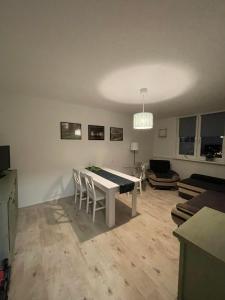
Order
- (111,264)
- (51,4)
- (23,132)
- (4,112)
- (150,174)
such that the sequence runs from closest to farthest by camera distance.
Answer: (51,4)
(111,264)
(4,112)
(23,132)
(150,174)

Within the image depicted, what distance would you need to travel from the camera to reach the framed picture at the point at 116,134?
168 inches

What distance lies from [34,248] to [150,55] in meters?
2.85

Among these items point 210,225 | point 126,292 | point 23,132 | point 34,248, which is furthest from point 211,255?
point 23,132

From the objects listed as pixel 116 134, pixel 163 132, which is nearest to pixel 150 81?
pixel 116 134

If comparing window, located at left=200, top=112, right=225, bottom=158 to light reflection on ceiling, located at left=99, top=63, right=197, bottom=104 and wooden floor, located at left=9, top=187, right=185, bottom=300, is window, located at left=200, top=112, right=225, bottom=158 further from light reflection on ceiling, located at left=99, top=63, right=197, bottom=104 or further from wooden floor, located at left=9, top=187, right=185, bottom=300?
wooden floor, located at left=9, top=187, right=185, bottom=300

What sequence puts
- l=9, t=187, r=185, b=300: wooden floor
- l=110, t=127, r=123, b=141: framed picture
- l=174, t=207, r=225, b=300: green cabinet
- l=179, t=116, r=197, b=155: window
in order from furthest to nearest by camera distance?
l=179, t=116, r=197, b=155: window → l=110, t=127, r=123, b=141: framed picture → l=9, t=187, r=185, b=300: wooden floor → l=174, t=207, r=225, b=300: green cabinet

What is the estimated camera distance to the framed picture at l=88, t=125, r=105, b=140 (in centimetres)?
384

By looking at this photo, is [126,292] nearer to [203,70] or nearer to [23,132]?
[203,70]

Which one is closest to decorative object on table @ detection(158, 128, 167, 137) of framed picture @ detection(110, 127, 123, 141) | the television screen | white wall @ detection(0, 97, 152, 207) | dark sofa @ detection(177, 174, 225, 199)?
framed picture @ detection(110, 127, 123, 141)

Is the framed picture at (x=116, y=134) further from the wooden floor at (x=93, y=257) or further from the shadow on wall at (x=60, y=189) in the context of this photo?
the wooden floor at (x=93, y=257)

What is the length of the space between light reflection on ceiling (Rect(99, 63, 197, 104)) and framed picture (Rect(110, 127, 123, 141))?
4.83ft

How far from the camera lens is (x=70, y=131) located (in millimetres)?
3500

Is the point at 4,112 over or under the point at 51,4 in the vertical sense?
under

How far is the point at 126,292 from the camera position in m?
1.35
